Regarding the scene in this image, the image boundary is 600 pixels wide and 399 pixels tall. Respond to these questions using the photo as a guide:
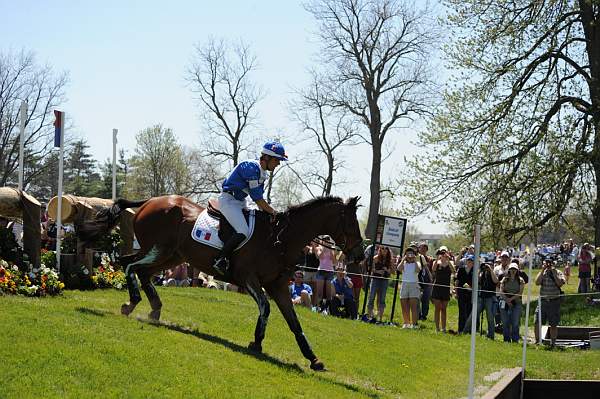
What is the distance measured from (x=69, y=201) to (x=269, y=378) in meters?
7.56

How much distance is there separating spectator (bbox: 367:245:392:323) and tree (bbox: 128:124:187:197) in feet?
125

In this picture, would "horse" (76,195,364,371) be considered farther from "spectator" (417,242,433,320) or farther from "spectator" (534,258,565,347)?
"spectator" (534,258,565,347)

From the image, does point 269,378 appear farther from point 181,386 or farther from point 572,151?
point 572,151

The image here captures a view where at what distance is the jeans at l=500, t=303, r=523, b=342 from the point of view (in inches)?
781

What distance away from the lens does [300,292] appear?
1925cm

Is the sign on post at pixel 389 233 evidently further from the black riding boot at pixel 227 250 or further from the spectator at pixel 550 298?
the black riding boot at pixel 227 250

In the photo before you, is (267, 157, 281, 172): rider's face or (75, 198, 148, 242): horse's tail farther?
(75, 198, 148, 242): horse's tail

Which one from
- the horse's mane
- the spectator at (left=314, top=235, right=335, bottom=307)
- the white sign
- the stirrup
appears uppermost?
the white sign

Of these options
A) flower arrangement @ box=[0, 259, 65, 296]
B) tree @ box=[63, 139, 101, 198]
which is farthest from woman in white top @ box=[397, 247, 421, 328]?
tree @ box=[63, 139, 101, 198]

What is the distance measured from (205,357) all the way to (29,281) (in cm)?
412

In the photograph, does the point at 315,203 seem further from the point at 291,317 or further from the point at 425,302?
the point at 425,302

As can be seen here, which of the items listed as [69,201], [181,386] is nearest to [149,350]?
[181,386]

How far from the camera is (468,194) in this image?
28.5 metres

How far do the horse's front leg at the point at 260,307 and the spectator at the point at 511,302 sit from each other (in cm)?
1005
